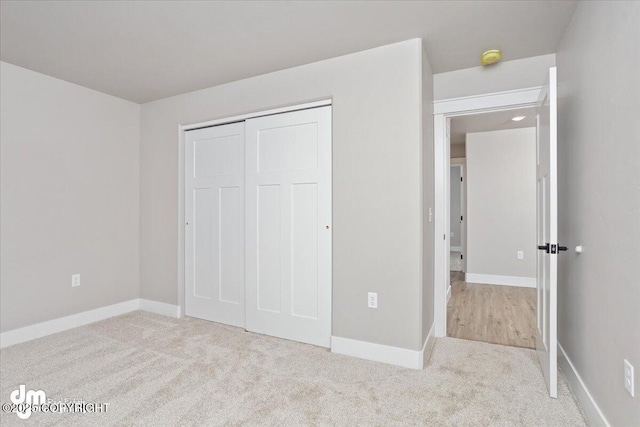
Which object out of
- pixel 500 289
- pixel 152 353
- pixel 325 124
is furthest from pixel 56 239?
pixel 500 289

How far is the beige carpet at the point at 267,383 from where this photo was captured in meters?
1.76

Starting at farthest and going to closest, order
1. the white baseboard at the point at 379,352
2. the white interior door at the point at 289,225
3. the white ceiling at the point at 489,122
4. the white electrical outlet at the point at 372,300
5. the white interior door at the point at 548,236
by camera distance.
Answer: the white ceiling at the point at 489,122, the white interior door at the point at 289,225, the white electrical outlet at the point at 372,300, the white baseboard at the point at 379,352, the white interior door at the point at 548,236

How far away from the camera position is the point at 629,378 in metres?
1.30

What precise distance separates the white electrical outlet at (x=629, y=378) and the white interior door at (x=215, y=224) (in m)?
2.68

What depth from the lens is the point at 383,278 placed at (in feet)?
7.95

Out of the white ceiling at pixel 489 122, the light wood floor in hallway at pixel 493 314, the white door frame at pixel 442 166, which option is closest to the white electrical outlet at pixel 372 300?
the white door frame at pixel 442 166

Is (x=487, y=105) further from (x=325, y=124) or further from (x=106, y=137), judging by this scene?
(x=106, y=137)

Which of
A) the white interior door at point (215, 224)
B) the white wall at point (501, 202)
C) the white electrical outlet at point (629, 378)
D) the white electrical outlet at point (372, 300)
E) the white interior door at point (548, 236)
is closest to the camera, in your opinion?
the white electrical outlet at point (629, 378)

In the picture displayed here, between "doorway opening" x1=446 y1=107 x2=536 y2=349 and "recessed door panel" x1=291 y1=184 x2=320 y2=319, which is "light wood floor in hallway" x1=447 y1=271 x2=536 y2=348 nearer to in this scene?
"doorway opening" x1=446 y1=107 x2=536 y2=349

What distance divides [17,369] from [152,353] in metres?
0.85

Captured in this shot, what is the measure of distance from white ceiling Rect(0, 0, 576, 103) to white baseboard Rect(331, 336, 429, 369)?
7.21 feet

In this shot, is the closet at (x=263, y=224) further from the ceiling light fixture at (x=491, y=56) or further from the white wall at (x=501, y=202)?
the white wall at (x=501, y=202)

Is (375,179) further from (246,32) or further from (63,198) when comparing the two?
(63,198)

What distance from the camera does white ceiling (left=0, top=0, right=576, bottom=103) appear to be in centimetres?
196
